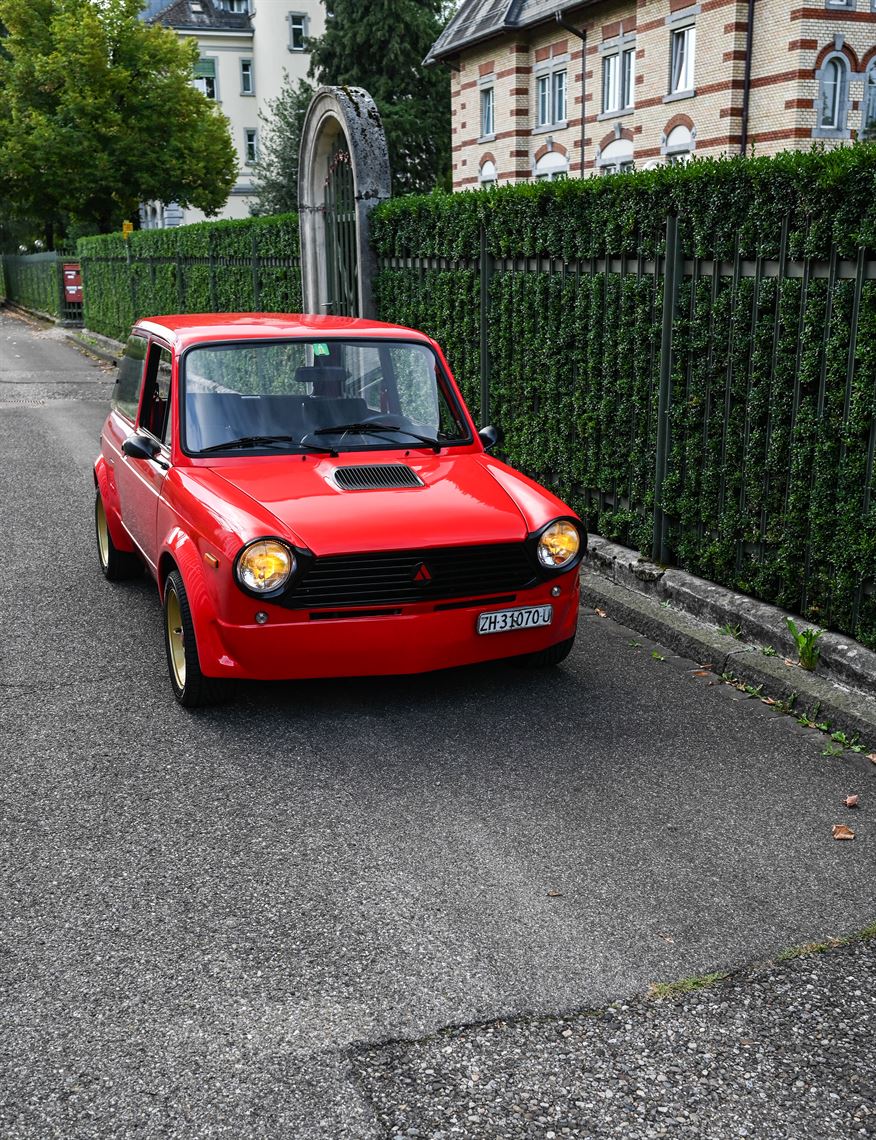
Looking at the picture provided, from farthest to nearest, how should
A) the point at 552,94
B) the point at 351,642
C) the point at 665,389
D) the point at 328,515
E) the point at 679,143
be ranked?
the point at 552,94
the point at 679,143
the point at 665,389
the point at 328,515
the point at 351,642

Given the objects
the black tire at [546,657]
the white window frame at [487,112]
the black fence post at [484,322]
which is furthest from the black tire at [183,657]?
the white window frame at [487,112]

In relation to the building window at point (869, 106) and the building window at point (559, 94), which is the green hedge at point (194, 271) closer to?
the building window at point (559, 94)

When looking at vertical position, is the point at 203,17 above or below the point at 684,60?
above

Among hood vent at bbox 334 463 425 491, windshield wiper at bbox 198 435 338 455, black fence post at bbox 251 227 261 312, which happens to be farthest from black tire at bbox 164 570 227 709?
black fence post at bbox 251 227 261 312

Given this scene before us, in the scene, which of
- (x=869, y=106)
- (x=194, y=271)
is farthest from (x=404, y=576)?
(x=869, y=106)

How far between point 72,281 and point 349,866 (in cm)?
3599

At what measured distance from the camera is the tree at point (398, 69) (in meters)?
50.5

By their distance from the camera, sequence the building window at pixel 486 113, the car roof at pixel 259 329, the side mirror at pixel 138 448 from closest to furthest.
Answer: the side mirror at pixel 138 448
the car roof at pixel 259 329
the building window at pixel 486 113

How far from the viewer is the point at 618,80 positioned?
3303 cm

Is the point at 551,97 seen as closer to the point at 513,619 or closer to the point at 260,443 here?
the point at 260,443

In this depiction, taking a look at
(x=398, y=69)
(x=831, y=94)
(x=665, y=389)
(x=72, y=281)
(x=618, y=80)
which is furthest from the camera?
(x=398, y=69)

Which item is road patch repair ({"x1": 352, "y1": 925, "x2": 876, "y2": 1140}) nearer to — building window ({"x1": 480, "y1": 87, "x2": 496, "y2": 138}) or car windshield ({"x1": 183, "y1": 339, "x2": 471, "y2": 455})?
car windshield ({"x1": 183, "y1": 339, "x2": 471, "y2": 455})

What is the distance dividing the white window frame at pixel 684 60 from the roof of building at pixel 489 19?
415cm

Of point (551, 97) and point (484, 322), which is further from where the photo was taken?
point (551, 97)
